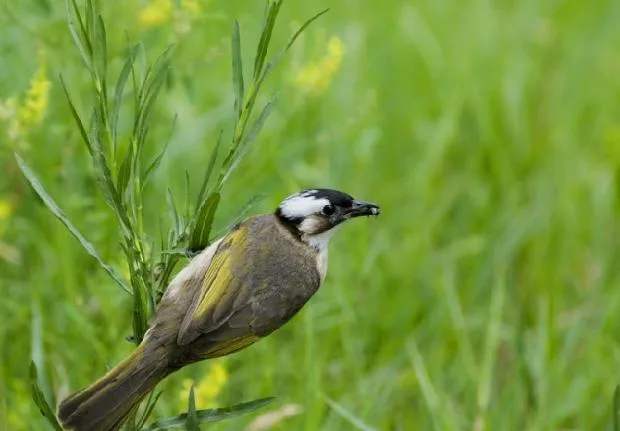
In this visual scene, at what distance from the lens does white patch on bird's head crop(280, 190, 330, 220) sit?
2.87 meters

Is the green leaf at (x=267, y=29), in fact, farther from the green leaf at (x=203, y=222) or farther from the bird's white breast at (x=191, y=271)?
the bird's white breast at (x=191, y=271)

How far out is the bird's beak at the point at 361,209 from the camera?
2.89m

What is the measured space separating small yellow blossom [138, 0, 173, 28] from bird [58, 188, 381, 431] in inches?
48.1

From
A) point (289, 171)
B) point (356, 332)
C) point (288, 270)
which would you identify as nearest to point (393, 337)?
point (356, 332)

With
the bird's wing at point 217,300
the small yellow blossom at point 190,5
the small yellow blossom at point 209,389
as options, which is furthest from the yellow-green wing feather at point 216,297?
the small yellow blossom at point 190,5

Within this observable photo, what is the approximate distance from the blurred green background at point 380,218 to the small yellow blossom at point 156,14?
17 mm

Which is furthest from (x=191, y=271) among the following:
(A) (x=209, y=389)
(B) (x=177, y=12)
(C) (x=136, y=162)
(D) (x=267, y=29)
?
(B) (x=177, y=12)

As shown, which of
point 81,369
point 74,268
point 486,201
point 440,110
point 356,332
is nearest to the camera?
point 81,369

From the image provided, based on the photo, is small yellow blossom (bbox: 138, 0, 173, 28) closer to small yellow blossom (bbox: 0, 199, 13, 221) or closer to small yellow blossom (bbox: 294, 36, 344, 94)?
small yellow blossom (bbox: 294, 36, 344, 94)

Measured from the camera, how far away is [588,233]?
18.1 feet

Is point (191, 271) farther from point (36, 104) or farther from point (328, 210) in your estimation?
Answer: point (36, 104)

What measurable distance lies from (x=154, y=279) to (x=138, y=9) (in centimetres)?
213

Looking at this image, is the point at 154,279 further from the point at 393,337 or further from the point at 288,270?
the point at 393,337

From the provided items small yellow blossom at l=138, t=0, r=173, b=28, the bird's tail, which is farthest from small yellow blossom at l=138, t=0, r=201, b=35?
the bird's tail
